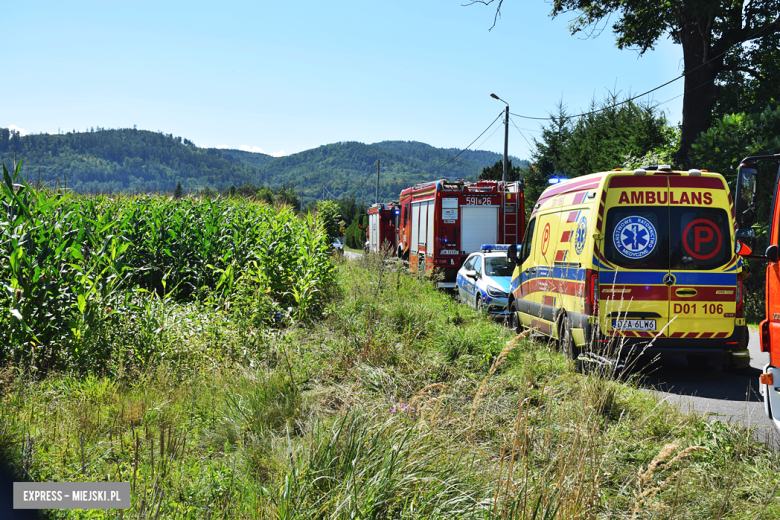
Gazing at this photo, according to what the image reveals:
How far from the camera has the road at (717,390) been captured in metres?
5.36

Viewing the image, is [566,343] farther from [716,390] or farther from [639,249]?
[716,390]

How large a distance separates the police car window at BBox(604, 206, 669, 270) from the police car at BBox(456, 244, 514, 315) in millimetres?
4208

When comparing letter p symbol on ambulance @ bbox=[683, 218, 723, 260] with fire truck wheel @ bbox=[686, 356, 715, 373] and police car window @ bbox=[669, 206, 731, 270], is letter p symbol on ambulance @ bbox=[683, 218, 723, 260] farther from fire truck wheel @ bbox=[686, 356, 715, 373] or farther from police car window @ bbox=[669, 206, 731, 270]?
fire truck wheel @ bbox=[686, 356, 715, 373]

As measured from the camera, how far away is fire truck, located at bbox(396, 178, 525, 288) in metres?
16.3

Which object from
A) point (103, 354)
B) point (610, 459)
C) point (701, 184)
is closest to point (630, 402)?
point (610, 459)

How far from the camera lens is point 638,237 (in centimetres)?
689

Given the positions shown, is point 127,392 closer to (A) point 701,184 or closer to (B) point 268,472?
(B) point 268,472

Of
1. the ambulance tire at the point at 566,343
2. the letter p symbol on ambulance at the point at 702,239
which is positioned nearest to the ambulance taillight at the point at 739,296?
the letter p symbol on ambulance at the point at 702,239

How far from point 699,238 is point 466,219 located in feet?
31.6

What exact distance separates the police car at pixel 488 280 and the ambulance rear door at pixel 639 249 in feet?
13.8

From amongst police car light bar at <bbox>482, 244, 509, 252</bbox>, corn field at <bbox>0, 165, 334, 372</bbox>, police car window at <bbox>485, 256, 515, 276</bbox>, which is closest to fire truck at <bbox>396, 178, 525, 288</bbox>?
police car light bar at <bbox>482, 244, 509, 252</bbox>

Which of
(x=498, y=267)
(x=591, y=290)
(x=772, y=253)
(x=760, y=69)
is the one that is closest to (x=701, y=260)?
(x=591, y=290)

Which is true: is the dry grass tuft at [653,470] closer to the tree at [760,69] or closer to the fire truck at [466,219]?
the fire truck at [466,219]

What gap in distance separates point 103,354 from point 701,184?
713 cm
